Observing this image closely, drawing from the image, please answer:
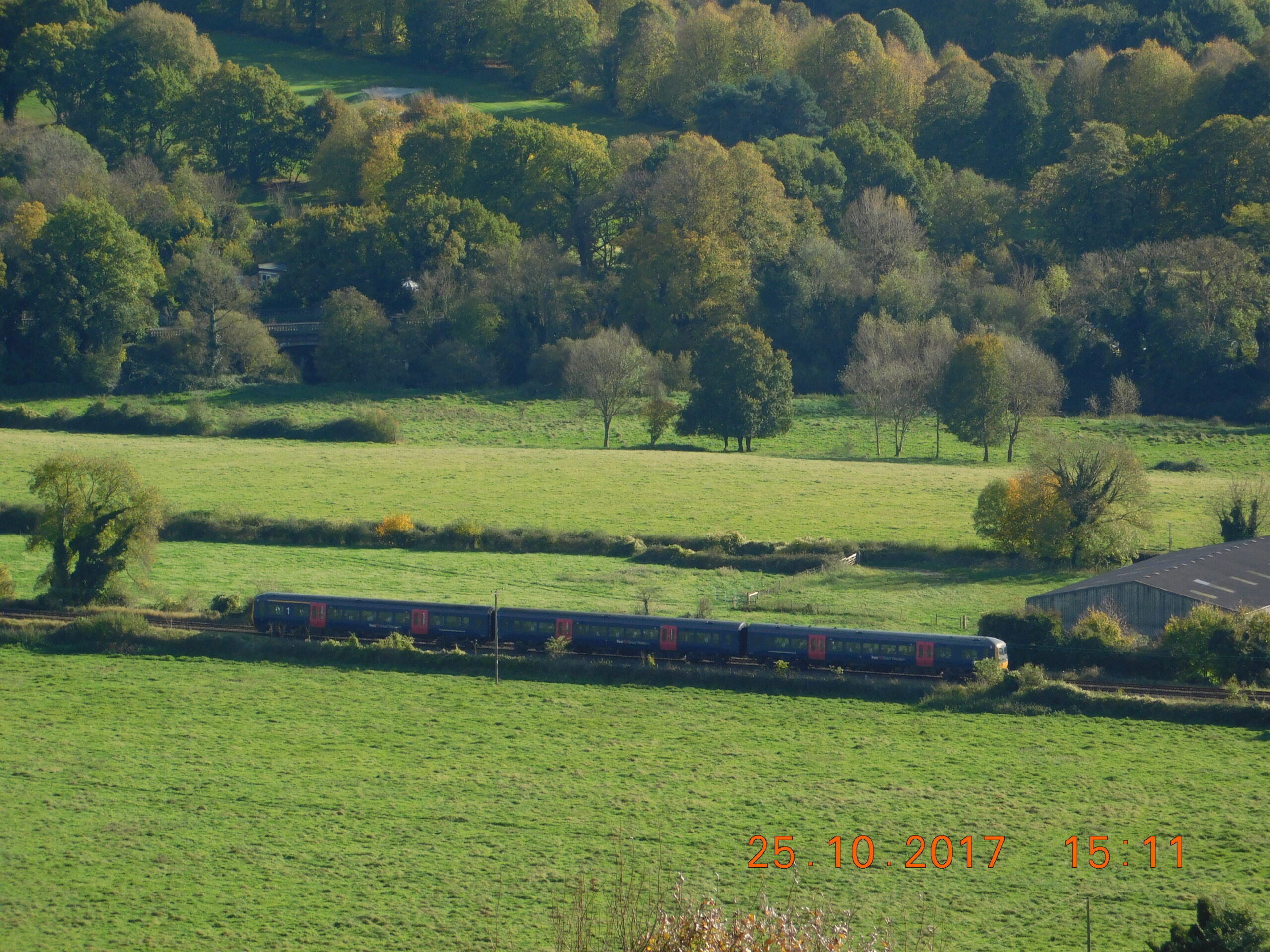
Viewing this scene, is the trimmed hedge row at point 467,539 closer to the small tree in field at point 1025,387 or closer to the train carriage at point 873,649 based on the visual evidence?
the train carriage at point 873,649

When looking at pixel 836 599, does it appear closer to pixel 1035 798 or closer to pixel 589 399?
pixel 1035 798

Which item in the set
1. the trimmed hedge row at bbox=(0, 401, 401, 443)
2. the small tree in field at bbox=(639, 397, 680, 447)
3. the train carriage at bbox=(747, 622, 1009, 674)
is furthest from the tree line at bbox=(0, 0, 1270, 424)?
the train carriage at bbox=(747, 622, 1009, 674)

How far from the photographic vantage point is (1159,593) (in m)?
51.9

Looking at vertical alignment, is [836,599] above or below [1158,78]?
below

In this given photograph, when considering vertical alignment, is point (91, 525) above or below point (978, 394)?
below

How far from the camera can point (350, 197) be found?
12350 cm

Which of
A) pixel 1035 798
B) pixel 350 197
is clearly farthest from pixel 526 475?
pixel 350 197

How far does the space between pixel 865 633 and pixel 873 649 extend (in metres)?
0.60

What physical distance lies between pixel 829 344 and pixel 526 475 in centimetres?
3621

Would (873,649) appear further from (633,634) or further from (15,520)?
(15,520)

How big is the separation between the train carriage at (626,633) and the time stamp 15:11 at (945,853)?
1348 cm

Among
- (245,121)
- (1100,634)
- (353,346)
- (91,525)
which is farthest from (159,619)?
(245,121)

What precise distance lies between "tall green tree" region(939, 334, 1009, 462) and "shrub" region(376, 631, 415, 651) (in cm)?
4596

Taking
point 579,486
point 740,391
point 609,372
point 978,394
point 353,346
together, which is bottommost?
point 579,486
